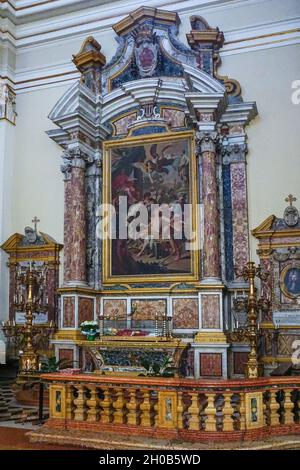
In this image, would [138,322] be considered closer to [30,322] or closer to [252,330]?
[30,322]

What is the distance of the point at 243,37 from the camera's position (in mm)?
10500

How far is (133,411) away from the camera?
17.4 ft

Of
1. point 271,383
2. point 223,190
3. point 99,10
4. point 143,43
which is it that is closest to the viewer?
point 271,383

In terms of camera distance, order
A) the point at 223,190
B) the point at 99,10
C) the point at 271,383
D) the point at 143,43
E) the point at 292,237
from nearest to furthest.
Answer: the point at 271,383, the point at 292,237, the point at 223,190, the point at 143,43, the point at 99,10

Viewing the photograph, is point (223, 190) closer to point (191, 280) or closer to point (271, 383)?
point (191, 280)

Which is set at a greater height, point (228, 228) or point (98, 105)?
point (98, 105)

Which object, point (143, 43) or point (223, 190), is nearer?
point (223, 190)

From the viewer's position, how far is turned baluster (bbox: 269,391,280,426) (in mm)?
5285

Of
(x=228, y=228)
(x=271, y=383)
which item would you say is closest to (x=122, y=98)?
(x=228, y=228)

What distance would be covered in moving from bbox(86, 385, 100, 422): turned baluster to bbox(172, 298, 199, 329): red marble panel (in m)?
4.42

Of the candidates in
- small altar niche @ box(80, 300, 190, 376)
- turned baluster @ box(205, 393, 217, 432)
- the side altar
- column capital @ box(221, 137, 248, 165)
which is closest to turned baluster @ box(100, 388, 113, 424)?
turned baluster @ box(205, 393, 217, 432)

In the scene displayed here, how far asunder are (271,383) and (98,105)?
7244 mm

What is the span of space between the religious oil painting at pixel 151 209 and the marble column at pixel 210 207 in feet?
1.23

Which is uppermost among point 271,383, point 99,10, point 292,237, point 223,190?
point 99,10
